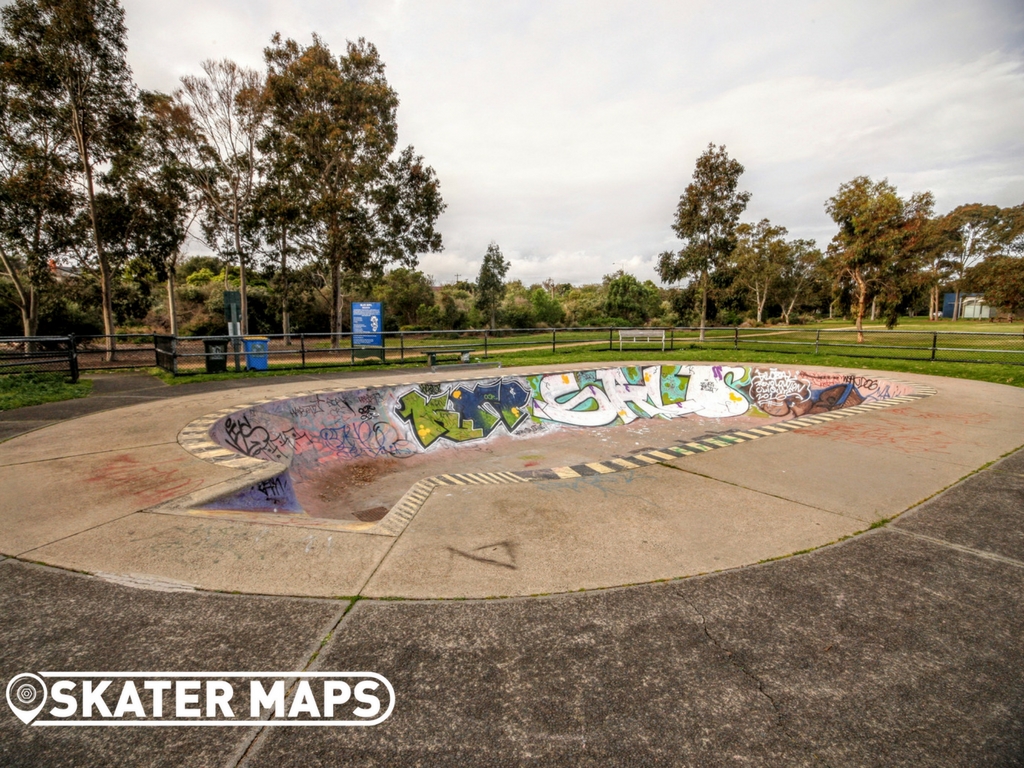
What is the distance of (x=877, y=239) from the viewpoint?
20.3 m

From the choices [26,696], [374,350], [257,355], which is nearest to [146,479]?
[26,696]

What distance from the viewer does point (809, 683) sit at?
1777mm

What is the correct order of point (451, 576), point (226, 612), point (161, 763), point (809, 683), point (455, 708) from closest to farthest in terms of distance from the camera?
point (161, 763), point (455, 708), point (809, 683), point (226, 612), point (451, 576)

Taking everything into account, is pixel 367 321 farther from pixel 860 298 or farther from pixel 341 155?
pixel 860 298

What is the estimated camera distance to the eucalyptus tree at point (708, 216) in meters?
22.9

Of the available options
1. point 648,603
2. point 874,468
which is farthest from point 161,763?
point 874,468

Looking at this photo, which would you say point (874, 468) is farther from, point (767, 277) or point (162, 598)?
point (767, 277)

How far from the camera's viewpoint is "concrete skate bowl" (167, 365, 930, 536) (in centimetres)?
475

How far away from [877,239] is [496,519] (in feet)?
82.4

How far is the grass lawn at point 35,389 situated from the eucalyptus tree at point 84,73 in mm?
7259

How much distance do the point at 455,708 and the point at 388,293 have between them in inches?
1813

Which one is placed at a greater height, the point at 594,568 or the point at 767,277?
the point at 767,277

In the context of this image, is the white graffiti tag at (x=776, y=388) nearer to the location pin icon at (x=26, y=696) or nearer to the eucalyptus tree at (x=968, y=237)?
the location pin icon at (x=26, y=696)

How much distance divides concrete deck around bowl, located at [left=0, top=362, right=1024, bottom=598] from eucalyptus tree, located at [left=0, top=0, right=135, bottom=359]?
16.9 m
